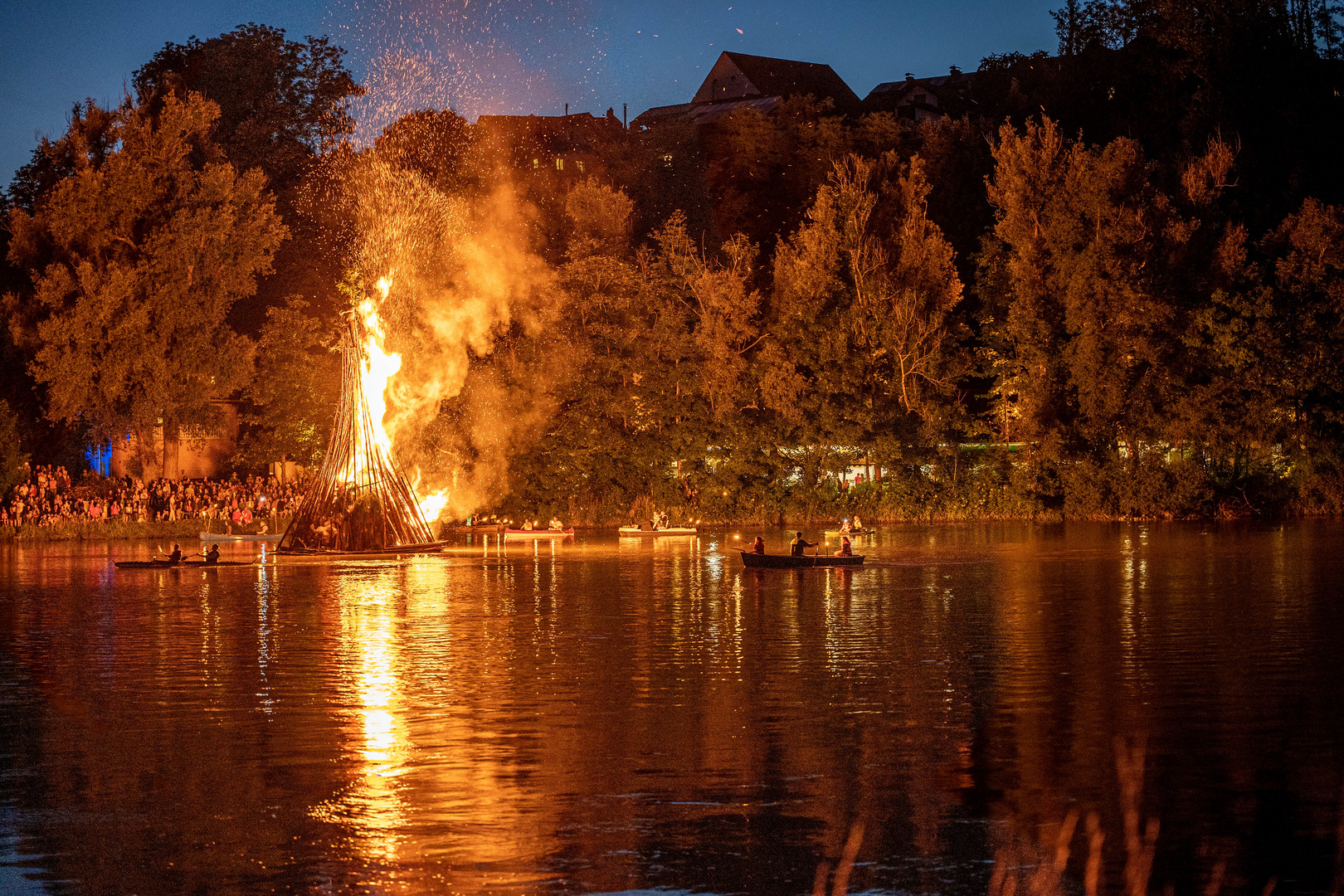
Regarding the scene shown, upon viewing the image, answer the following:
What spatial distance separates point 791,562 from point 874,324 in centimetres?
2665

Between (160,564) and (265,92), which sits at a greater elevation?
(265,92)

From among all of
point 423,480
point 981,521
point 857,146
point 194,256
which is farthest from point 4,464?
point 857,146

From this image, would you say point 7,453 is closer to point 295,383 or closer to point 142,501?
point 142,501

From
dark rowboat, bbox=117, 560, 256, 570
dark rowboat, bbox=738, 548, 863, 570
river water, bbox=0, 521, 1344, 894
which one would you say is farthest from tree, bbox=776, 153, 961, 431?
river water, bbox=0, 521, 1344, 894

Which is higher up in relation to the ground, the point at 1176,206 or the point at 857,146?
the point at 857,146

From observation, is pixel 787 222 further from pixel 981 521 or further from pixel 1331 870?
pixel 1331 870

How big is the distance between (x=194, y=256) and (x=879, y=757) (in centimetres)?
4953

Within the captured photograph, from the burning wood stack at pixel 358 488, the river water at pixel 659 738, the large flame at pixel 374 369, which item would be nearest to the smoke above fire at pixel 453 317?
the burning wood stack at pixel 358 488

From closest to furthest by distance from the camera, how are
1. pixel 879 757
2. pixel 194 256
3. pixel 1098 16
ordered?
pixel 879 757, pixel 194 256, pixel 1098 16

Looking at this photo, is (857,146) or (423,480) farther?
(857,146)

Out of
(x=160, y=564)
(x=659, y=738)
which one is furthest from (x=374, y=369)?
(x=659, y=738)

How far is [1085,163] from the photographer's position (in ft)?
193

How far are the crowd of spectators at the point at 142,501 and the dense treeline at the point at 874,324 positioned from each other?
10.0 feet

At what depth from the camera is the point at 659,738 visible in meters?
15.7
